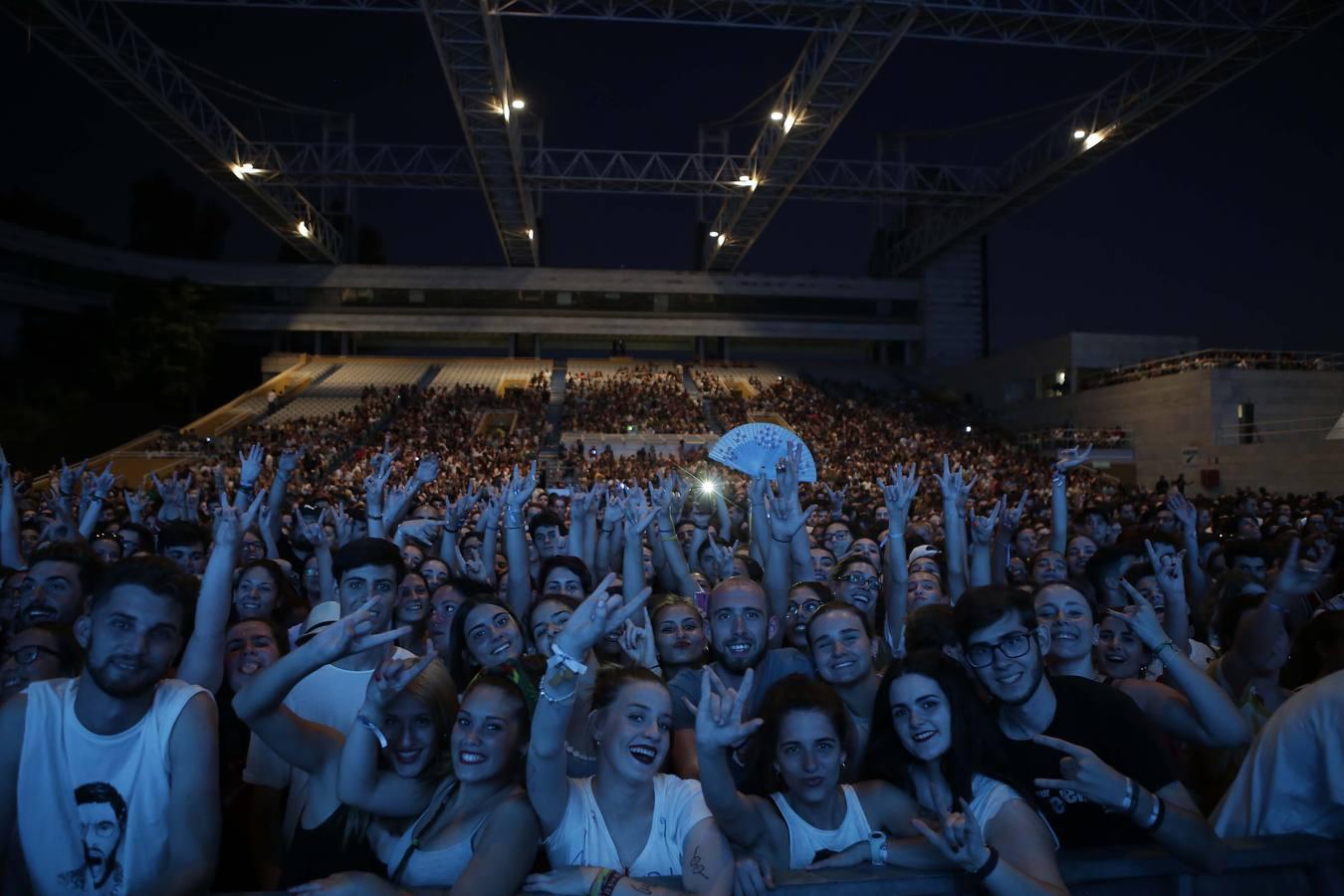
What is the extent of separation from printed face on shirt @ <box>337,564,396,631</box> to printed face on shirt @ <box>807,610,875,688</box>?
1729mm

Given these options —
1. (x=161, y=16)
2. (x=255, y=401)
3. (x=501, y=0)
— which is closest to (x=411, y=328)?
(x=255, y=401)

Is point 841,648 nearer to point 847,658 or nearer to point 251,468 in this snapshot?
point 847,658

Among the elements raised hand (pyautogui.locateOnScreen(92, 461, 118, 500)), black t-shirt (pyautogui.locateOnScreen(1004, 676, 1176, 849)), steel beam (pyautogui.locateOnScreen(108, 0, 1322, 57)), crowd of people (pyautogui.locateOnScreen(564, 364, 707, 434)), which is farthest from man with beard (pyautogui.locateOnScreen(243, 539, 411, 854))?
crowd of people (pyautogui.locateOnScreen(564, 364, 707, 434))

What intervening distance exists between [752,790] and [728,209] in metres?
32.5

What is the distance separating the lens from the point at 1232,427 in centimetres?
2409

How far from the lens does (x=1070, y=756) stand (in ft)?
7.75

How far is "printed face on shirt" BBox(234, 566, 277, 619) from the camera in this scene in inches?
164

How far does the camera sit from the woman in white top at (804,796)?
96.0 inches

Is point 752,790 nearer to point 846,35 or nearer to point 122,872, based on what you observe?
point 122,872

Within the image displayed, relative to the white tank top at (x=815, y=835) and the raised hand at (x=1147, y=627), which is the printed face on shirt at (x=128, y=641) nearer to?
the white tank top at (x=815, y=835)

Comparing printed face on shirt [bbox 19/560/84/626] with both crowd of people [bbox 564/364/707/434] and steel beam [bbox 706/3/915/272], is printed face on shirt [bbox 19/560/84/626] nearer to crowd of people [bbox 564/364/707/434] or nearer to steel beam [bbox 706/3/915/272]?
steel beam [bbox 706/3/915/272]

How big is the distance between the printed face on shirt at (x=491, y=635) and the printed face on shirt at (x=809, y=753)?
136cm

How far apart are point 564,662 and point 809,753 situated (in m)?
0.77

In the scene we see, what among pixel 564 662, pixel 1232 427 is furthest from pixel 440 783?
pixel 1232 427
